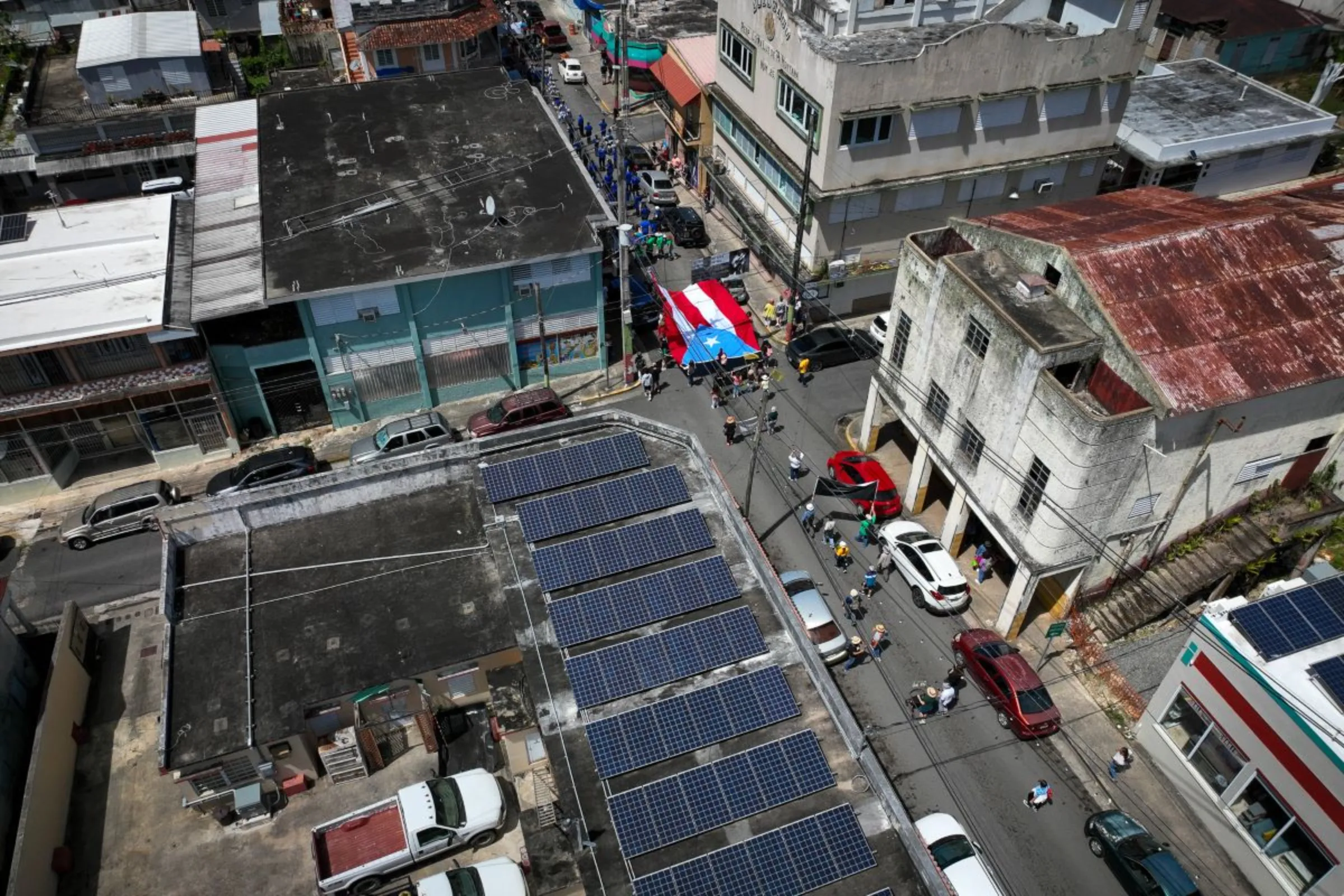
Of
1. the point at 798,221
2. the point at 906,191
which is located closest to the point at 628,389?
the point at 798,221

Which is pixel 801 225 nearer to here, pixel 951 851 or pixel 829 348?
pixel 829 348

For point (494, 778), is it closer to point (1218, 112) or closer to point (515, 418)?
point (515, 418)

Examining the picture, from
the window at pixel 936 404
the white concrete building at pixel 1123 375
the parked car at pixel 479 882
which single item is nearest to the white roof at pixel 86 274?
the parked car at pixel 479 882

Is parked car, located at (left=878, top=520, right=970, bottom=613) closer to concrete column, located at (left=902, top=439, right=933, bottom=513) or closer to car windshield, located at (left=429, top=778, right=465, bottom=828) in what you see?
concrete column, located at (left=902, top=439, right=933, bottom=513)

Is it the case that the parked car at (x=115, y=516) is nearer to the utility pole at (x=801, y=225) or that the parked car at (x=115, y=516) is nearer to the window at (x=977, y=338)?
the utility pole at (x=801, y=225)

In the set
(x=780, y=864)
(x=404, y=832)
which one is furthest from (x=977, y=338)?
(x=404, y=832)

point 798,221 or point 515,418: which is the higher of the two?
point 798,221
